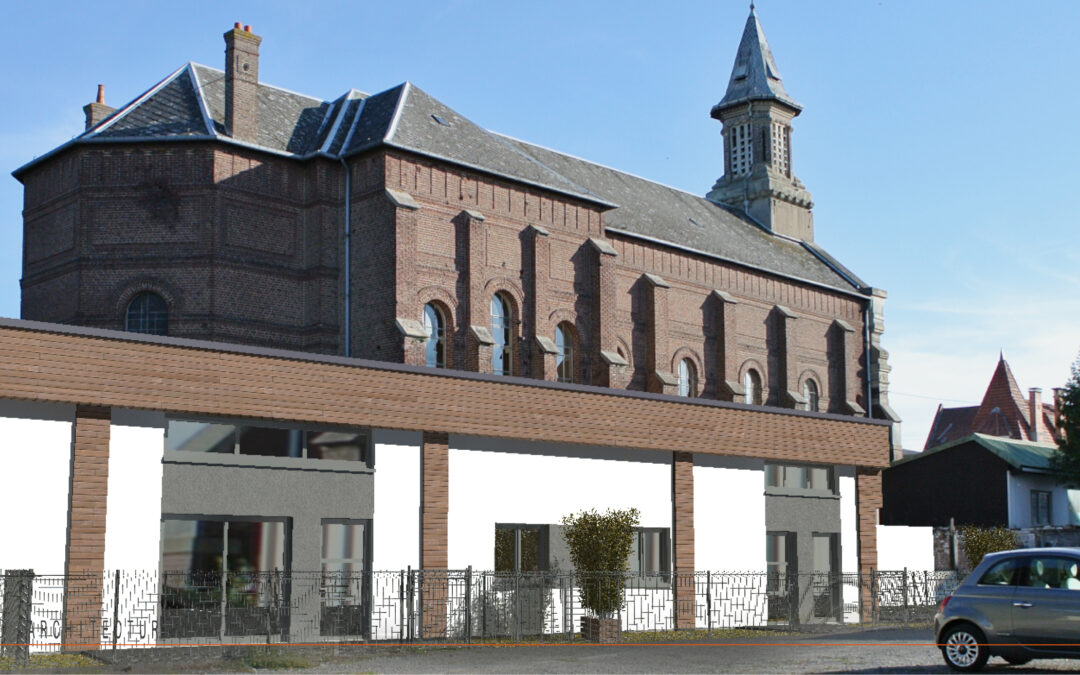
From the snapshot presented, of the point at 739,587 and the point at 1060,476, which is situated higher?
the point at 1060,476

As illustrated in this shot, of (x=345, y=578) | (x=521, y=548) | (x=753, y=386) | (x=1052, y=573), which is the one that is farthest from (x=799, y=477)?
(x=753, y=386)

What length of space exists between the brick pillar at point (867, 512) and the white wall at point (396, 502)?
1337 cm

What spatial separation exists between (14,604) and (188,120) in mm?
18935

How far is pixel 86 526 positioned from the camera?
17719 millimetres

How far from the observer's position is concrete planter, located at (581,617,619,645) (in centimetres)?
2098

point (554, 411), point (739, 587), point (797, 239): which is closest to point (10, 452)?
point (554, 411)

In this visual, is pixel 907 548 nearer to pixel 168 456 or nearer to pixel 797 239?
pixel 168 456

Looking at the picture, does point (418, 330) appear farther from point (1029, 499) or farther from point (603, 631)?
point (1029, 499)

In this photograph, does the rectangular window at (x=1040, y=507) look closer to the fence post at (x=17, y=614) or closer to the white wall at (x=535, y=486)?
the white wall at (x=535, y=486)

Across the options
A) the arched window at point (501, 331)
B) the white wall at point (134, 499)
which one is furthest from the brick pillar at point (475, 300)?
the white wall at point (134, 499)

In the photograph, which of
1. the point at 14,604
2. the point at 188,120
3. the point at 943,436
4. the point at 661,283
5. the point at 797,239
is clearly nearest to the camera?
the point at 14,604

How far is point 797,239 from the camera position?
56.2m

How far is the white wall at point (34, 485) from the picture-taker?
56.1 ft

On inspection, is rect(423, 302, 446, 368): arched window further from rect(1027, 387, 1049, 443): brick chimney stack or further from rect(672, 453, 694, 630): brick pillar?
rect(1027, 387, 1049, 443): brick chimney stack
